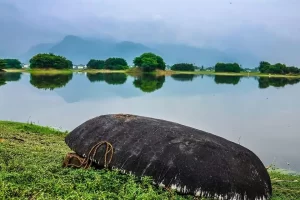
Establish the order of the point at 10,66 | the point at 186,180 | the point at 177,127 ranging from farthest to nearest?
the point at 10,66 < the point at 177,127 < the point at 186,180

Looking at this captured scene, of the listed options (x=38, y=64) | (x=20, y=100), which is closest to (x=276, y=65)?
(x=38, y=64)

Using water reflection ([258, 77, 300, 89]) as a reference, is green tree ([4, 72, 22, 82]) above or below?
below

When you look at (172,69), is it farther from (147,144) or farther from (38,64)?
(147,144)

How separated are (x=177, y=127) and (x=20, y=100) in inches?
1037

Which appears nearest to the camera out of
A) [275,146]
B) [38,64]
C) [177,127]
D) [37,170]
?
[37,170]

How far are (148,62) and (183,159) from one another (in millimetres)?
92419

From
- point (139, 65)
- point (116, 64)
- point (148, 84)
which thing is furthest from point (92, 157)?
point (116, 64)

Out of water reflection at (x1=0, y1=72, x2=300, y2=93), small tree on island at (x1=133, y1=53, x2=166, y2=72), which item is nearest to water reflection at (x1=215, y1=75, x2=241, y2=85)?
water reflection at (x1=0, y1=72, x2=300, y2=93)

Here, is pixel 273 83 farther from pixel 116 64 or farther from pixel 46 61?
pixel 46 61

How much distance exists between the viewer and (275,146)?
1677 centimetres

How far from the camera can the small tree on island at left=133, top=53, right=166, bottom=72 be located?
9900 cm

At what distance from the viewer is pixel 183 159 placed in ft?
22.6

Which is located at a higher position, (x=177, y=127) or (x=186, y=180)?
(x=177, y=127)

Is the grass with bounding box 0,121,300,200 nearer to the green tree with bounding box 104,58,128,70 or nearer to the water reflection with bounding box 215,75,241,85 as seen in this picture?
the water reflection with bounding box 215,75,241,85
